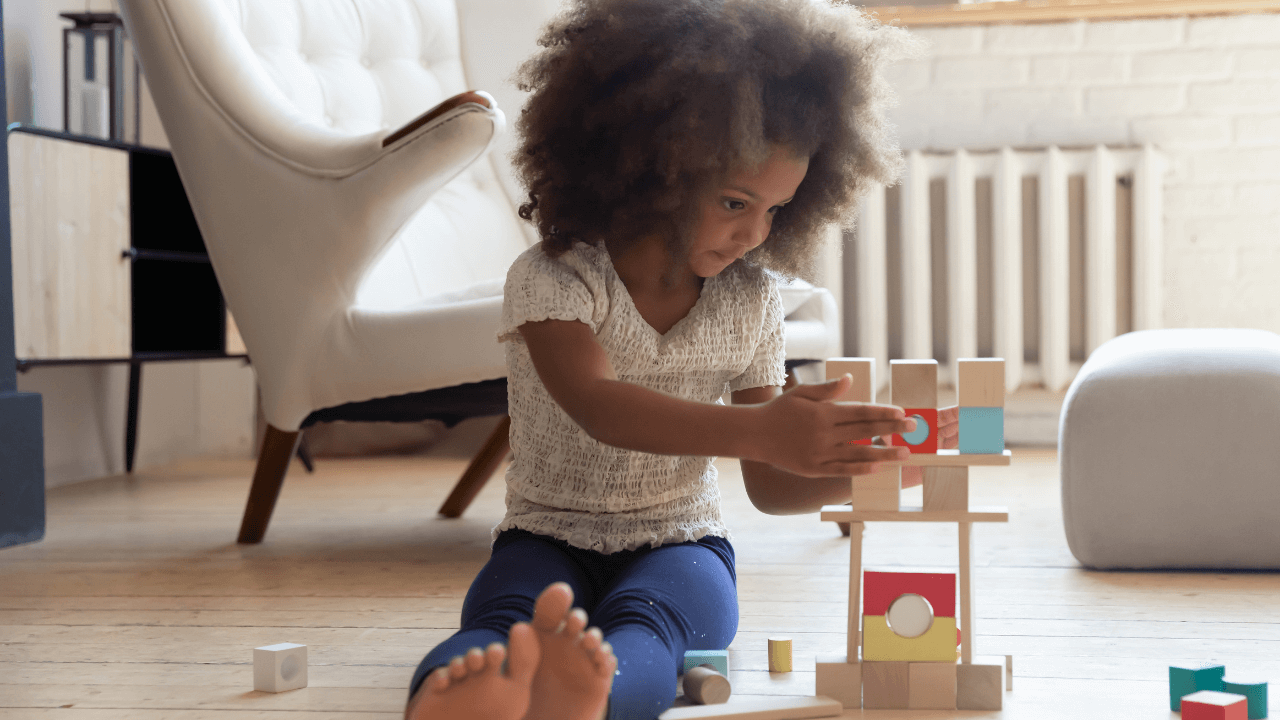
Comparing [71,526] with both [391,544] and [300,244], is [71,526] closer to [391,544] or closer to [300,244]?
[391,544]

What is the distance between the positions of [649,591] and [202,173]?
0.92 metres

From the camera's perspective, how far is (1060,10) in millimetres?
2475

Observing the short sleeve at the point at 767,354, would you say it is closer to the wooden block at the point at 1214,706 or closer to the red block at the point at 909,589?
the red block at the point at 909,589

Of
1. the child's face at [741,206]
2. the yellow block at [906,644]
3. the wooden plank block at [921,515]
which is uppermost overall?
the child's face at [741,206]

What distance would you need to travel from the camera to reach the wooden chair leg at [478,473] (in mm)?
1649

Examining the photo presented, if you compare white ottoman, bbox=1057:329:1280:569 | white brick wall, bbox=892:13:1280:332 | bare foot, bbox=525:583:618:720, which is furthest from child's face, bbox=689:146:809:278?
white brick wall, bbox=892:13:1280:332

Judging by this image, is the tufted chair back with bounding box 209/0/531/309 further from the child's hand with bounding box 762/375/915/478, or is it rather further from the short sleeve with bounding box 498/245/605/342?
the child's hand with bounding box 762/375/915/478

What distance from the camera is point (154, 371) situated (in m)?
2.63

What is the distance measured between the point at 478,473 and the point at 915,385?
3.35ft

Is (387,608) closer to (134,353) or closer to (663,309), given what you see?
(663,309)

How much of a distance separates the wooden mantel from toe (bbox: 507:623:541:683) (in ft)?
6.85

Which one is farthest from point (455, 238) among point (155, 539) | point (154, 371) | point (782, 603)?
point (154, 371)

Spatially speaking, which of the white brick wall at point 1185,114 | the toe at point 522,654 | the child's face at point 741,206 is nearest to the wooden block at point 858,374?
the child's face at point 741,206

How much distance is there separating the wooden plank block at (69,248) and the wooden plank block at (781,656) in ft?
4.82
